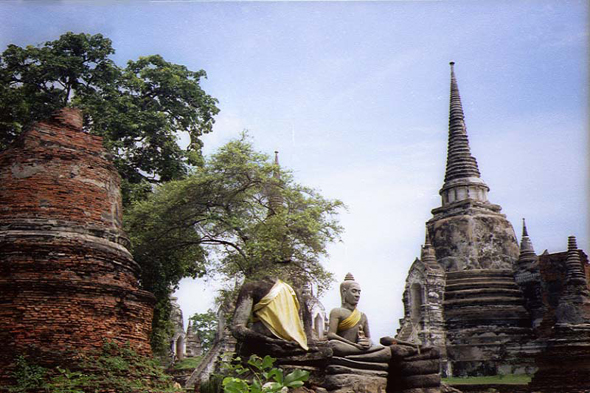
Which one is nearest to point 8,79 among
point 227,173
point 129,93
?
point 129,93

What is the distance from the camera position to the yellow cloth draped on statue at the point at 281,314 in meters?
7.45

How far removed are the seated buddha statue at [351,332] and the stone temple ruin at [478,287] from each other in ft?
46.5

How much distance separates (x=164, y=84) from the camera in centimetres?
2348

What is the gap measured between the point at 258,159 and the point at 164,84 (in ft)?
20.7

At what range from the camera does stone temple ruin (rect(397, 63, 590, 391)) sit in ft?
75.1

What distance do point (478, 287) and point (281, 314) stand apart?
1873 centimetres

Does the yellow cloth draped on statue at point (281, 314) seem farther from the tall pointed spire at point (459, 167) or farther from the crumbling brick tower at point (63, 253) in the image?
the tall pointed spire at point (459, 167)

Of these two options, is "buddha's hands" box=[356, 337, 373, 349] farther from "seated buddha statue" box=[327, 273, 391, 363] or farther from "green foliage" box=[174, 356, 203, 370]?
"green foliage" box=[174, 356, 203, 370]

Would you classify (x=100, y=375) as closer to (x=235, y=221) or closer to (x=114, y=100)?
(x=235, y=221)

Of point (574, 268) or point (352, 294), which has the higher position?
point (574, 268)

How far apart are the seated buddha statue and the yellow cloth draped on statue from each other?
472mm

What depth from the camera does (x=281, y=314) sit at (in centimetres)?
758

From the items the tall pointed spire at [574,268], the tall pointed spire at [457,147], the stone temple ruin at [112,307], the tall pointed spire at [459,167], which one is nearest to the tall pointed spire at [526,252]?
the stone temple ruin at [112,307]

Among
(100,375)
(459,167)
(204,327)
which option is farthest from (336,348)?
(204,327)
